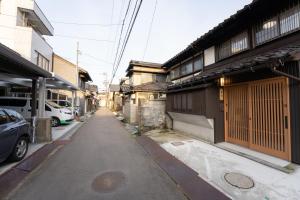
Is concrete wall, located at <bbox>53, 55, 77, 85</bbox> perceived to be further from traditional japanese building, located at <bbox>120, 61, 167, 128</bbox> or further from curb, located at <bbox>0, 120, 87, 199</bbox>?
curb, located at <bbox>0, 120, 87, 199</bbox>

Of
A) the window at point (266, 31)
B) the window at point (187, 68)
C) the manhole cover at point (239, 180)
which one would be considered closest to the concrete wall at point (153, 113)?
the window at point (187, 68)

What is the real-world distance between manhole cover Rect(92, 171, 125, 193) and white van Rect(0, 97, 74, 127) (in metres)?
8.08

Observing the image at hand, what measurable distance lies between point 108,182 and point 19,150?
343 cm

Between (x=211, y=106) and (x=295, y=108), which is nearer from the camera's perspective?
(x=295, y=108)

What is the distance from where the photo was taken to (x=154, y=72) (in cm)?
1819

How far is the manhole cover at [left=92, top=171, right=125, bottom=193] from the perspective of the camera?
3867mm

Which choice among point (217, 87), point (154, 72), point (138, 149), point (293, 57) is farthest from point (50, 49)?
point (293, 57)

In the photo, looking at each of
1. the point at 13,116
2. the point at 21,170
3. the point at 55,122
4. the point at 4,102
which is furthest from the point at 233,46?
the point at 4,102

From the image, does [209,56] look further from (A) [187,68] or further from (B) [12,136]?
(B) [12,136]

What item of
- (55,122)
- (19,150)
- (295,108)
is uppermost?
(295,108)

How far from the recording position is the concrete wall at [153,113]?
12242mm

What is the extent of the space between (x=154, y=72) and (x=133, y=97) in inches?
160

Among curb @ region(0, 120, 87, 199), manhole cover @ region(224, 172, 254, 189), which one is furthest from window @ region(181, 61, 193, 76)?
curb @ region(0, 120, 87, 199)

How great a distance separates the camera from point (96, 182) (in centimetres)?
416
